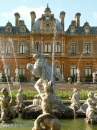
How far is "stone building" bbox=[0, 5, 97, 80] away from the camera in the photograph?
43812mm

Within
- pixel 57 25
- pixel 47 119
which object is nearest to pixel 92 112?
pixel 47 119

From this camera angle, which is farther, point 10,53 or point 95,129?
point 10,53

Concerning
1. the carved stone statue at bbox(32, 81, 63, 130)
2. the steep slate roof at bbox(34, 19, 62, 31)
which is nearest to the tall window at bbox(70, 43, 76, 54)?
the steep slate roof at bbox(34, 19, 62, 31)

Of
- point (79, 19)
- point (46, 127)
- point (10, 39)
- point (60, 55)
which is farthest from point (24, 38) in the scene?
point (46, 127)

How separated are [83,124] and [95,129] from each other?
961mm

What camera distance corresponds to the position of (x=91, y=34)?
44.8m

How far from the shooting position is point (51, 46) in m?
44.1

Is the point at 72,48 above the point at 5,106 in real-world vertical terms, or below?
above

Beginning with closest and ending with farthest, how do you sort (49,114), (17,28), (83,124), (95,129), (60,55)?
(49,114)
(95,129)
(83,124)
(60,55)
(17,28)

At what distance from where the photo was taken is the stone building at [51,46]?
4381 cm

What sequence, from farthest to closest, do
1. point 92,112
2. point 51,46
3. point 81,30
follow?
point 81,30 → point 51,46 → point 92,112

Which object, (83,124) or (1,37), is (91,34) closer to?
(1,37)

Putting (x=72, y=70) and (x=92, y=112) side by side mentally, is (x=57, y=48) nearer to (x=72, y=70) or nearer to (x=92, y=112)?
(x=72, y=70)

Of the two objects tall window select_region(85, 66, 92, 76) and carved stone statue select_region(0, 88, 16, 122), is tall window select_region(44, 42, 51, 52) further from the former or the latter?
carved stone statue select_region(0, 88, 16, 122)
